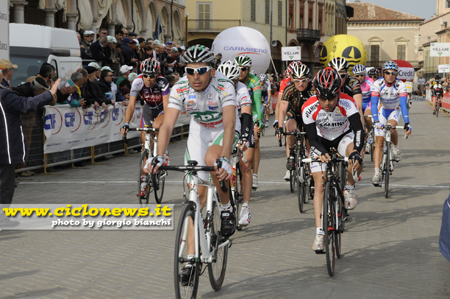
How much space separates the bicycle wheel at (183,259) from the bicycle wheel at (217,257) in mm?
367

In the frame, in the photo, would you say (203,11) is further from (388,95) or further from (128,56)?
(388,95)

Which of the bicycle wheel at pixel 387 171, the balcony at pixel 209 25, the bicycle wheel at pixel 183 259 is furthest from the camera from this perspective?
the balcony at pixel 209 25

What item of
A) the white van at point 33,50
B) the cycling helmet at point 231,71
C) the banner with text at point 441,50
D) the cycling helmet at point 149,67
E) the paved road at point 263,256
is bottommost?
the paved road at point 263,256

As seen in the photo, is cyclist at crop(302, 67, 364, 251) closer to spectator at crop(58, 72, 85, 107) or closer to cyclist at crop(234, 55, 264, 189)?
cyclist at crop(234, 55, 264, 189)

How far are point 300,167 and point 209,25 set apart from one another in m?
53.5

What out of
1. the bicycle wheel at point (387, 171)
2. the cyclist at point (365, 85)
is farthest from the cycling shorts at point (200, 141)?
the cyclist at point (365, 85)

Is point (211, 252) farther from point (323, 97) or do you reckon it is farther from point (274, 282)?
point (323, 97)

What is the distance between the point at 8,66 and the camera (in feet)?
30.1

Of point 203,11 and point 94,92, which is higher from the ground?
point 203,11

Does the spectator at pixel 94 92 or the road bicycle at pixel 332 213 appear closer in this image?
the road bicycle at pixel 332 213

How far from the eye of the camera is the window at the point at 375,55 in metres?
134

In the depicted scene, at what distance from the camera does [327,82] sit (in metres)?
6.74

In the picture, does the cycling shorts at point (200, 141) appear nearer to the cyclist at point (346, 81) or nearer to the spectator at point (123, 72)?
the cyclist at point (346, 81)

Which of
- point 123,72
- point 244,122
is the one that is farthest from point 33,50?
point 244,122
